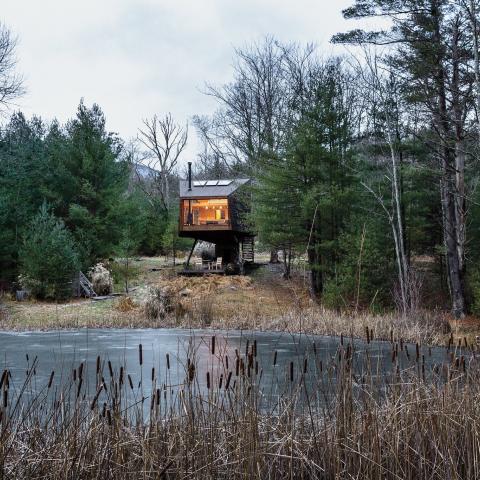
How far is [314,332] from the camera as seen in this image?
12250mm

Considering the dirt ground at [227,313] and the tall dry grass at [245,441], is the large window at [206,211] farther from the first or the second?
the tall dry grass at [245,441]

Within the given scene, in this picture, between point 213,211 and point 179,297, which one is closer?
point 179,297

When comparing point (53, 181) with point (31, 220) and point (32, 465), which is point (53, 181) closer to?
point (31, 220)

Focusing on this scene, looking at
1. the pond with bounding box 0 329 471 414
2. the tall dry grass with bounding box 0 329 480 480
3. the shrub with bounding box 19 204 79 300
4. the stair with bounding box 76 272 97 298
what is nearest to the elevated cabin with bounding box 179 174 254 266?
the stair with bounding box 76 272 97 298

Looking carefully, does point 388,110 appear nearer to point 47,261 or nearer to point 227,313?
point 227,313

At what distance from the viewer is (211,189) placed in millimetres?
23328

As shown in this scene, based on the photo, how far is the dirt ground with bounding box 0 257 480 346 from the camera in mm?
11828

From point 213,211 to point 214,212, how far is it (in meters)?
0.05

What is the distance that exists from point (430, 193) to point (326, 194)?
3.39m

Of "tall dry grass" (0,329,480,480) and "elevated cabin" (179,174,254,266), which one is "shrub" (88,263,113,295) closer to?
"elevated cabin" (179,174,254,266)

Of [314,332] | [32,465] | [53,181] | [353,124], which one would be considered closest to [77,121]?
[53,181]

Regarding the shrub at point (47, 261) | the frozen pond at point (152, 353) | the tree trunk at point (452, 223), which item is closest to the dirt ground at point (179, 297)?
the shrub at point (47, 261)

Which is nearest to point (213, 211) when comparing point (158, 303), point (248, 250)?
point (248, 250)

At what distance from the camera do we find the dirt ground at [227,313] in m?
11.8
